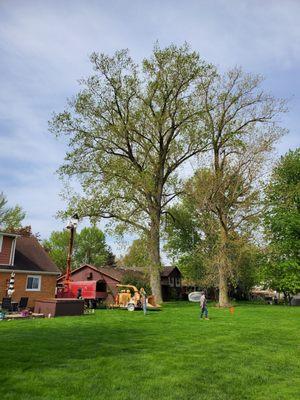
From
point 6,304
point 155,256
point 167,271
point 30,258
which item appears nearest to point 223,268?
point 155,256

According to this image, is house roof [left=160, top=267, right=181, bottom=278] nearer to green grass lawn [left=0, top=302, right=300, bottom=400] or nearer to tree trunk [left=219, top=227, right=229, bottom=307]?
tree trunk [left=219, top=227, right=229, bottom=307]

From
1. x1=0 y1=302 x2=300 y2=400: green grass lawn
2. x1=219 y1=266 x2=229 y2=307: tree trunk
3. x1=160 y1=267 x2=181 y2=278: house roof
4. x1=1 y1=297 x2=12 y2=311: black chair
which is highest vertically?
x1=160 y1=267 x2=181 y2=278: house roof

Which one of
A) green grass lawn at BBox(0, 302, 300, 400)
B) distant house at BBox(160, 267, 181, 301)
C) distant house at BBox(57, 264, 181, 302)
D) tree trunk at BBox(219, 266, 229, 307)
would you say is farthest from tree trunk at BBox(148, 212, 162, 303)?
distant house at BBox(160, 267, 181, 301)

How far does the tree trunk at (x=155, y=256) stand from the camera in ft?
123

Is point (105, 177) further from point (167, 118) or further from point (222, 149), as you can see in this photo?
point (222, 149)

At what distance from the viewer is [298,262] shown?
43281mm

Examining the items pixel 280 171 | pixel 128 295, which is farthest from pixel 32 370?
pixel 280 171

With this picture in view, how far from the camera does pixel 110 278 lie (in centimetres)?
4934

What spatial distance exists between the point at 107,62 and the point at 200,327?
93.7ft

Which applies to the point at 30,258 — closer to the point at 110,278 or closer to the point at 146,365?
the point at 110,278

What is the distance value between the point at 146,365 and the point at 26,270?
23.4 m

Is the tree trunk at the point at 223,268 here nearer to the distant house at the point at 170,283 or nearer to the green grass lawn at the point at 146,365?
the green grass lawn at the point at 146,365

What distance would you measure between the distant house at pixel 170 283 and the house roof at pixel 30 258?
3291cm

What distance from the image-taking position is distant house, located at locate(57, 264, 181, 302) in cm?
4494
